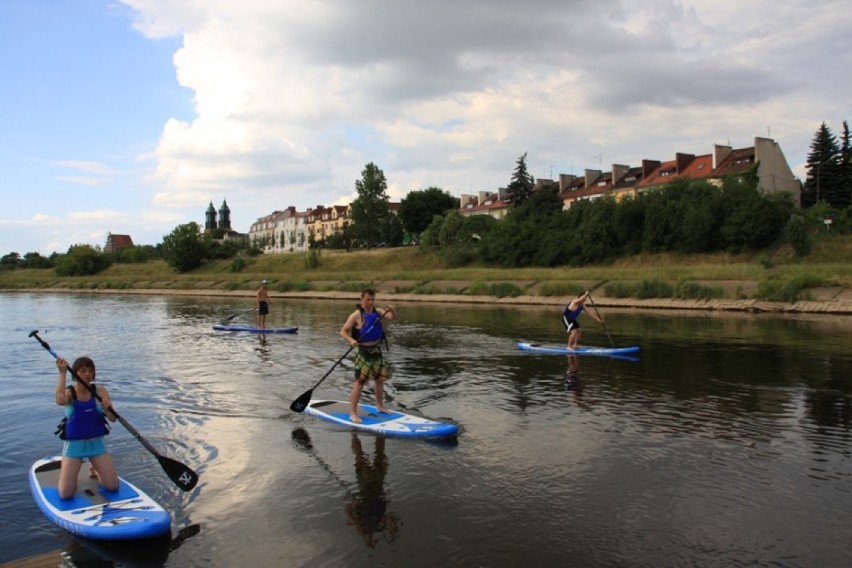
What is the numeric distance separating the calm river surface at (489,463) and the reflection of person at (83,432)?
0.68 m

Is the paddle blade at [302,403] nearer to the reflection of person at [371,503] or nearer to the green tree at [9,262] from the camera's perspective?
the reflection of person at [371,503]

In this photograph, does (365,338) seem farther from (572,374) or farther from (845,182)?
(845,182)

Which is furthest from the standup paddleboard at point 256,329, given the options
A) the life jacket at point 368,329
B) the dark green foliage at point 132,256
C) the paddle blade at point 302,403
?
the dark green foliage at point 132,256

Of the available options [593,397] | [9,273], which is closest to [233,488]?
[593,397]

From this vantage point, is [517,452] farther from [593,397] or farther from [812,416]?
[812,416]

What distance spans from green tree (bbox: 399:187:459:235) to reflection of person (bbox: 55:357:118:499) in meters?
102

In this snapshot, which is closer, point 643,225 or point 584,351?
point 584,351

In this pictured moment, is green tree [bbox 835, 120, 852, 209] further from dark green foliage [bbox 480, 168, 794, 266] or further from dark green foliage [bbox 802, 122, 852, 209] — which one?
dark green foliage [bbox 480, 168, 794, 266]

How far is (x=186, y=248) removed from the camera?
97.6 metres

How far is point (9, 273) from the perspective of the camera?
368ft

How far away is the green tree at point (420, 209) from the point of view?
362 feet

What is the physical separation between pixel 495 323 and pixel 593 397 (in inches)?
734

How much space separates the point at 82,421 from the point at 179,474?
4.61 ft

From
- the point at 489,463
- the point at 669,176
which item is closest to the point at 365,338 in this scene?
the point at 489,463
